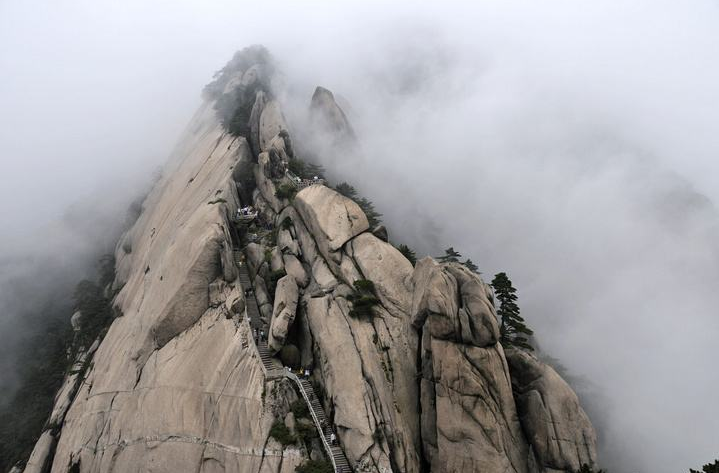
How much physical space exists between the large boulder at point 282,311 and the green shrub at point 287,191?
12.4 m

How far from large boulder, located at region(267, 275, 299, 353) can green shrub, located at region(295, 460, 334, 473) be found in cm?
908

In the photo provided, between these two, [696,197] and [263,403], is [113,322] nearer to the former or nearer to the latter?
[263,403]

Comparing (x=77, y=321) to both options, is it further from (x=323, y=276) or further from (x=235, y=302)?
(x=323, y=276)

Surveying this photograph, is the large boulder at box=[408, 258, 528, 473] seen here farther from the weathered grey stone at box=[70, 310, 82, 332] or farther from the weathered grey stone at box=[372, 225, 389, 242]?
the weathered grey stone at box=[70, 310, 82, 332]

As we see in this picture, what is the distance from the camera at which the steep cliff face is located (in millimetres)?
30625

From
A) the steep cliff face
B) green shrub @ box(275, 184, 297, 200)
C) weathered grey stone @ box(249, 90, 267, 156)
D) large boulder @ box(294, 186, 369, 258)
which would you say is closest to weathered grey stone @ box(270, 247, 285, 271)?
the steep cliff face

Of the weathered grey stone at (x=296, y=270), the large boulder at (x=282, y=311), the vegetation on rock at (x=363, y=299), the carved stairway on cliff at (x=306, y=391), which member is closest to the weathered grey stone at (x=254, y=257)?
the weathered grey stone at (x=296, y=270)

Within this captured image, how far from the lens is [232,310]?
38.1 meters

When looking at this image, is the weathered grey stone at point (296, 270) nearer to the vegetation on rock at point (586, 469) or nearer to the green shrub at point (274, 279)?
the green shrub at point (274, 279)

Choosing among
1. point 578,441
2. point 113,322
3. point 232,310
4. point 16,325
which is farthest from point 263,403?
point 16,325

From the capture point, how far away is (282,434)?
101 ft

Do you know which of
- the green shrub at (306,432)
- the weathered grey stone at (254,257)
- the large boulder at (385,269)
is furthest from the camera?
the weathered grey stone at (254,257)

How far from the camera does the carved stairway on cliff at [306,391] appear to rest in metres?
30.3

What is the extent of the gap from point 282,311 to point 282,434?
979cm
